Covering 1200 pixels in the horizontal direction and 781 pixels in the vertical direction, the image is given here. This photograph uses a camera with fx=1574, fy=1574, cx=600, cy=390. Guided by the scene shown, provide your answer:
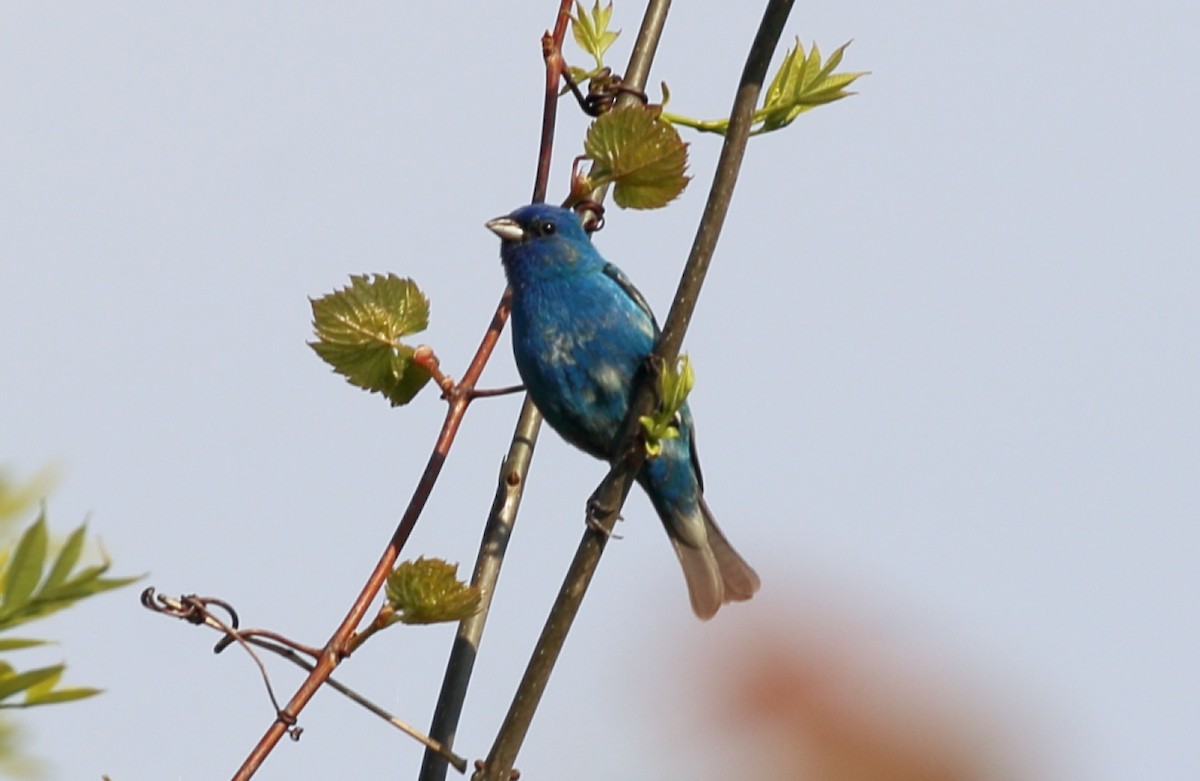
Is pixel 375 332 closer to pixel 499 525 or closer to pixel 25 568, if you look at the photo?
pixel 499 525

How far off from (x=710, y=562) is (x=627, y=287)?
96cm

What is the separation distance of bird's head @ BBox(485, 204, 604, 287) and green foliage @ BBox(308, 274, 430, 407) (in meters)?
2.47

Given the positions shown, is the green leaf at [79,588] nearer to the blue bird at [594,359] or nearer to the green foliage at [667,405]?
the green foliage at [667,405]

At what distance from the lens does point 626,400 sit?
4.81m

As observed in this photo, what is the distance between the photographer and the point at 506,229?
5398mm

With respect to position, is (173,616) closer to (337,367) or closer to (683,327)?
(337,367)

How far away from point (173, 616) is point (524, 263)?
3.08 m

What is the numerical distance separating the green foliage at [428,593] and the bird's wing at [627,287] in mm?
2965

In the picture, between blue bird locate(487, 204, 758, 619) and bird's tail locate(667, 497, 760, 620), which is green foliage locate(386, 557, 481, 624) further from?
bird's tail locate(667, 497, 760, 620)

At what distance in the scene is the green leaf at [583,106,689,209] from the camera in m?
2.75

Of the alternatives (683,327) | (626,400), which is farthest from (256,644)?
(626,400)

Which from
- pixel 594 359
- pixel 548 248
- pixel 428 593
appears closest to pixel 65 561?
pixel 428 593

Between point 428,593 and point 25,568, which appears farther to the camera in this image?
point 428,593

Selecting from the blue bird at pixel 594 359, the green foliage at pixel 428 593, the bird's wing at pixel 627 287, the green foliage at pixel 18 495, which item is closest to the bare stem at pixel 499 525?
the green foliage at pixel 428 593
